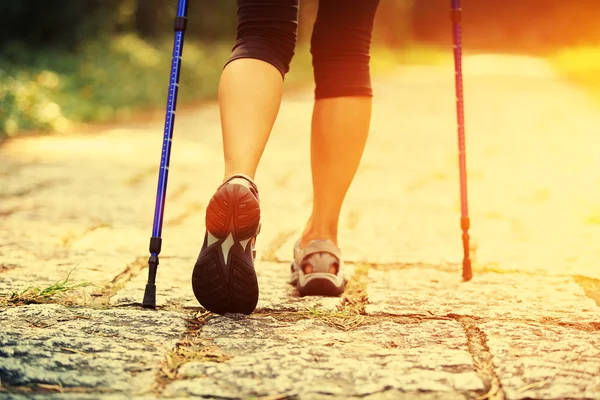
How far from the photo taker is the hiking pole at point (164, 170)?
2025 millimetres

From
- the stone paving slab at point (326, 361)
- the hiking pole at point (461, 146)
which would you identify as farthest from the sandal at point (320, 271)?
the hiking pole at point (461, 146)

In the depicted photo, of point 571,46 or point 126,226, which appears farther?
point 571,46

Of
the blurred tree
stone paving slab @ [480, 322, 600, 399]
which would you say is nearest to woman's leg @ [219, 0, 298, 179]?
stone paving slab @ [480, 322, 600, 399]

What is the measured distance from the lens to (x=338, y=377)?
1.56 meters

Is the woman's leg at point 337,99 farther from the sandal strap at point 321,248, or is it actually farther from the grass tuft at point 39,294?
the grass tuft at point 39,294

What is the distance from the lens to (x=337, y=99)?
2.28m

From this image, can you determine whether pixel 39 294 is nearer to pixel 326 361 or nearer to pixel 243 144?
pixel 243 144

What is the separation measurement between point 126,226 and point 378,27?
2376 cm

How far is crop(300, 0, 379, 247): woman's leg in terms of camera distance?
88.8 inches

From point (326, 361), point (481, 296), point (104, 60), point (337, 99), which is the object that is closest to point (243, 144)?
point (337, 99)

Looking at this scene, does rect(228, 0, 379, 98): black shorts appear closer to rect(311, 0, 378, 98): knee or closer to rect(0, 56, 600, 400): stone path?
rect(311, 0, 378, 98): knee

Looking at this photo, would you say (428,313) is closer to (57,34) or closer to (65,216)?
(65,216)

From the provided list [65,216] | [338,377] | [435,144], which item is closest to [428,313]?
[338,377]

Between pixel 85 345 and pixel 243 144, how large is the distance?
58 cm
